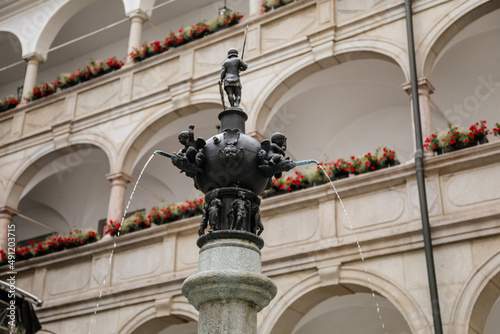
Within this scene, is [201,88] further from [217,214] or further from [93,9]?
[217,214]

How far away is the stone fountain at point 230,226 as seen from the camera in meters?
5.11

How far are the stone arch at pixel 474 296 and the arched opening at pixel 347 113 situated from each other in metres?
4.66

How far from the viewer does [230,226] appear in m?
5.40

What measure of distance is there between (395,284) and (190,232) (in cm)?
361

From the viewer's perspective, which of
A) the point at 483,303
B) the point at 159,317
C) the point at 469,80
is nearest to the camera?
the point at 483,303

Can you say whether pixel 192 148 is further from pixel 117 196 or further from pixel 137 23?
pixel 137 23

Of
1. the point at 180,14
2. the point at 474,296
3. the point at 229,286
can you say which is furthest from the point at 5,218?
the point at 229,286

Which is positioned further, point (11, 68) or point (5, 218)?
point (11, 68)

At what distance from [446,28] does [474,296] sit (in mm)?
4180

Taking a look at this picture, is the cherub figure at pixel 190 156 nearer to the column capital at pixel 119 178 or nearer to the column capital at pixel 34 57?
the column capital at pixel 119 178

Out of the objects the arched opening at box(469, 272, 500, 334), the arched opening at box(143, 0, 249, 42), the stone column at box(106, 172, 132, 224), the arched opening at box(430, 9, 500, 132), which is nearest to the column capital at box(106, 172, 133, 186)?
the stone column at box(106, 172, 132, 224)

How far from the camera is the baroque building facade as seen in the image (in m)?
10.2

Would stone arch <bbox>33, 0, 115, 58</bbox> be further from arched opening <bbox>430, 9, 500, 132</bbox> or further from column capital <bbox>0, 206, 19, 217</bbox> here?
arched opening <bbox>430, 9, 500, 132</bbox>

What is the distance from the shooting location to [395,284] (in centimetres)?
1028
